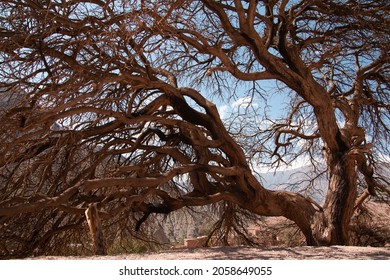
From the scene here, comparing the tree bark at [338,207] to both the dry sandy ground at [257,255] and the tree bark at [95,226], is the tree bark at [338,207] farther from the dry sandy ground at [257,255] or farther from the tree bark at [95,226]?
the tree bark at [95,226]

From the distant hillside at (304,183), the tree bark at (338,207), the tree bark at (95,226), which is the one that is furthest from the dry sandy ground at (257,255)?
the distant hillside at (304,183)

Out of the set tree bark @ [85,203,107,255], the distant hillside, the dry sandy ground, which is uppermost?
the distant hillside

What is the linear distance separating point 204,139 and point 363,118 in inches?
187

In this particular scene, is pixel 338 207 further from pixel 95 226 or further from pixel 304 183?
pixel 95 226

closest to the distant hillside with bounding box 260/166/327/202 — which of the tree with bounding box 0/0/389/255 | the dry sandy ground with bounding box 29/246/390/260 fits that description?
the tree with bounding box 0/0/389/255

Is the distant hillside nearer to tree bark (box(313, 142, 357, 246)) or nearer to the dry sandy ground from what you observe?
tree bark (box(313, 142, 357, 246))

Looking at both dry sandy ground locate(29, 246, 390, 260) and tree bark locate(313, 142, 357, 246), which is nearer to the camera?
dry sandy ground locate(29, 246, 390, 260)

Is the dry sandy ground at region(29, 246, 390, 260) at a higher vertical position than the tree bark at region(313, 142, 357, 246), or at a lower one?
lower

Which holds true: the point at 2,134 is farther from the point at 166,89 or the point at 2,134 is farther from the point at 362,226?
the point at 362,226

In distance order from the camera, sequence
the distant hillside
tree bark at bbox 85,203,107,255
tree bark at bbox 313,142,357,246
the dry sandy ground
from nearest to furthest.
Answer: the dry sandy ground < tree bark at bbox 85,203,107,255 < tree bark at bbox 313,142,357,246 < the distant hillside
